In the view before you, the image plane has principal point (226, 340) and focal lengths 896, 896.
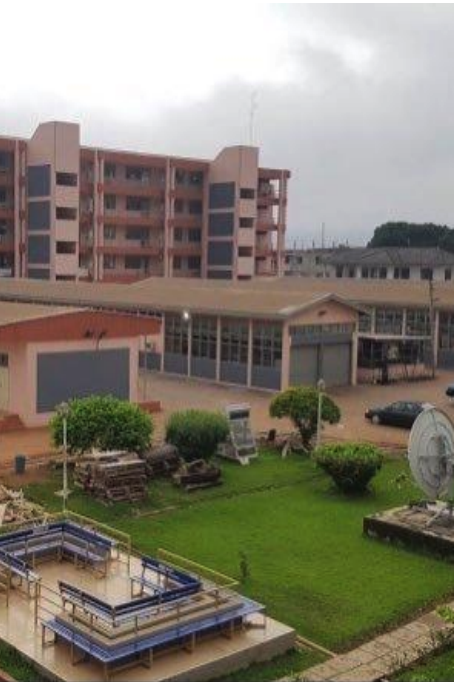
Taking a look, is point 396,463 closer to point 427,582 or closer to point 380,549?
point 380,549

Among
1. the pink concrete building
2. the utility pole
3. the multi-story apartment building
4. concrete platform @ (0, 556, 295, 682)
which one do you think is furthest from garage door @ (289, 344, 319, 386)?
the multi-story apartment building

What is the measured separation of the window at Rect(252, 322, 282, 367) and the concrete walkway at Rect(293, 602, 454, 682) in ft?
78.4

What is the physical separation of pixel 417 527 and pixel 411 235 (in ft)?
355

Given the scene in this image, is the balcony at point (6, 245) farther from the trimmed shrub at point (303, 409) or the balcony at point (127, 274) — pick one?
the trimmed shrub at point (303, 409)

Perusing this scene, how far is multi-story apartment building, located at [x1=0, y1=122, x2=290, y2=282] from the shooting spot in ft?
225

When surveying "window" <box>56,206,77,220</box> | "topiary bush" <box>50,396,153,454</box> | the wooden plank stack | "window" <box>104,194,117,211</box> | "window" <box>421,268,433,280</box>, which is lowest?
the wooden plank stack

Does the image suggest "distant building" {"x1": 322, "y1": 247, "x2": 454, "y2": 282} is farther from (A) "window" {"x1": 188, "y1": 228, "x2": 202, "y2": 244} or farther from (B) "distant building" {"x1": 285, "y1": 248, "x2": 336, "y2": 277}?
(A) "window" {"x1": 188, "y1": 228, "x2": 202, "y2": 244}

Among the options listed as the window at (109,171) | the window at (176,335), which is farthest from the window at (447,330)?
the window at (109,171)

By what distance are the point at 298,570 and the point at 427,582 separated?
2327 millimetres

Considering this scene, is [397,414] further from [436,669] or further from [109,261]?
[109,261]

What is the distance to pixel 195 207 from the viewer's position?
7875 centimetres

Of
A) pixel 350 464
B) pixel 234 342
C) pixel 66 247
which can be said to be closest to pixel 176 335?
pixel 234 342

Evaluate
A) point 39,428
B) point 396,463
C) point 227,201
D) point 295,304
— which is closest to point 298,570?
point 396,463

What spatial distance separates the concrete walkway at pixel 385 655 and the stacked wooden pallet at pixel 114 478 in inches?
328
